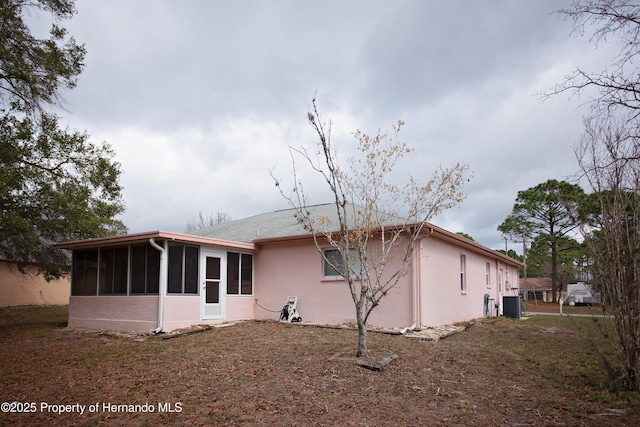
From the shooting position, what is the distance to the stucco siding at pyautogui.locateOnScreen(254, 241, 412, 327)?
11.6 metres

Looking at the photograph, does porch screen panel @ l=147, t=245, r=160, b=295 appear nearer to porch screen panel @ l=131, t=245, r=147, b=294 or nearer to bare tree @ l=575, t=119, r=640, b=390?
porch screen panel @ l=131, t=245, r=147, b=294

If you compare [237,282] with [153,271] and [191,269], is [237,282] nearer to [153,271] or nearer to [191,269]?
[191,269]

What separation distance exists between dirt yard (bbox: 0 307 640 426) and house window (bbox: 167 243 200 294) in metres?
1.84

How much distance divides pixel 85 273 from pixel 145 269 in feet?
9.04

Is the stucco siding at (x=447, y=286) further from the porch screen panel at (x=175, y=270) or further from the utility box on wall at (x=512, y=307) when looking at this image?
the porch screen panel at (x=175, y=270)

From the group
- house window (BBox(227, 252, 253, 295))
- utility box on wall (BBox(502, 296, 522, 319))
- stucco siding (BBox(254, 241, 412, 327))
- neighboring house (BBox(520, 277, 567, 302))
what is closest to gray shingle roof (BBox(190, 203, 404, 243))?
stucco siding (BBox(254, 241, 412, 327))

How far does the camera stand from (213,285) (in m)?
12.8

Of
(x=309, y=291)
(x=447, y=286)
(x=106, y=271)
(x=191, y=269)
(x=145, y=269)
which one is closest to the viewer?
(x=145, y=269)

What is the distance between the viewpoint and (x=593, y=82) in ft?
19.1

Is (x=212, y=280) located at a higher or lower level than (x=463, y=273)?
lower

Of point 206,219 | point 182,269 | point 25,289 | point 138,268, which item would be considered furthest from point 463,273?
point 206,219

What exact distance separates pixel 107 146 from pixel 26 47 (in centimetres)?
357

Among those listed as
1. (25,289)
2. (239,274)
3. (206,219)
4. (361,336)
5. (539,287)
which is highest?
(206,219)

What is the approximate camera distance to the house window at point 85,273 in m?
12.9
